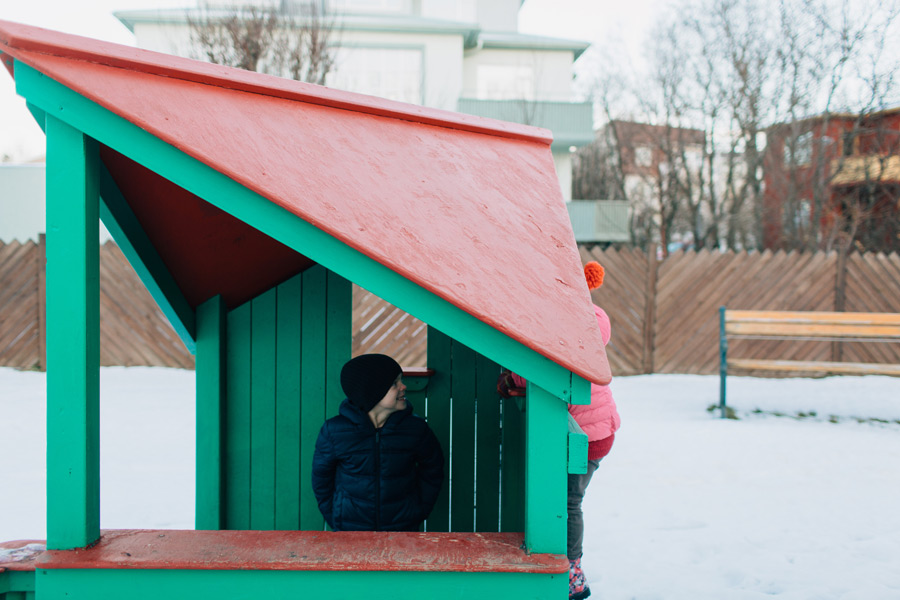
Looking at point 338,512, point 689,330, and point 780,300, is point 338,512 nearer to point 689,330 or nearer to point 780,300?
point 689,330

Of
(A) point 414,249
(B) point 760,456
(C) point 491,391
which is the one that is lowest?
(B) point 760,456

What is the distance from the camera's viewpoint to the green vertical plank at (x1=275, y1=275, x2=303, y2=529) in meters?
→ 3.06

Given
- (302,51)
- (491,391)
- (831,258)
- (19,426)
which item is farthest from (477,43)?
(491,391)

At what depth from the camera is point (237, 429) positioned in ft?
9.96

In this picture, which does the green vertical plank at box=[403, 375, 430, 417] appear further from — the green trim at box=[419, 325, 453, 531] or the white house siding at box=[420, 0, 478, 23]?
the white house siding at box=[420, 0, 478, 23]

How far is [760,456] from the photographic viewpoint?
560cm

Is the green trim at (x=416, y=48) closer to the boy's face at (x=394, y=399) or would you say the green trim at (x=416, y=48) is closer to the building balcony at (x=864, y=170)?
the building balcony at (x=864, y=170)

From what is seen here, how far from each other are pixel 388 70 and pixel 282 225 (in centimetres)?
1830

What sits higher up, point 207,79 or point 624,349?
point 207,79

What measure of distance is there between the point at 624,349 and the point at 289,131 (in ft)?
27.4

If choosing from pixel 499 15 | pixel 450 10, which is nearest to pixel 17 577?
pixel 450 10

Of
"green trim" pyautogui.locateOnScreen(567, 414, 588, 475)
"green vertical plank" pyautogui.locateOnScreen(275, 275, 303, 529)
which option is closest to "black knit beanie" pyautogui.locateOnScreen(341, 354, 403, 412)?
"green vertical plank" pyautogui.locateOnScreen(275, 275, 303, 529)

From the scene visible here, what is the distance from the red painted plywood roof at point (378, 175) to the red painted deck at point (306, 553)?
1.84 feet

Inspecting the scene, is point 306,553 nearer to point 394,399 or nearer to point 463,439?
point 394,399
